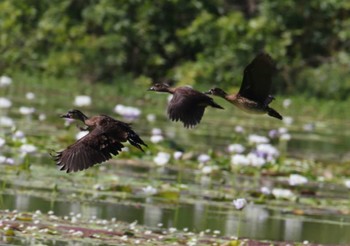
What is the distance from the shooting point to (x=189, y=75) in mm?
22453

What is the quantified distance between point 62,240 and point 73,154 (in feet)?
3.10

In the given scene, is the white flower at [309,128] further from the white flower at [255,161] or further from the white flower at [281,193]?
the white flower at [281,193]

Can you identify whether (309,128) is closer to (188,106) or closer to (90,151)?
(188,106)

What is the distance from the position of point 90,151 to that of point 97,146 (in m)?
0.07

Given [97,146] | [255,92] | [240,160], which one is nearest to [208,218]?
[240,160]

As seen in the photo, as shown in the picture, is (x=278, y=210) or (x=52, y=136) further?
(x=52, y=136)

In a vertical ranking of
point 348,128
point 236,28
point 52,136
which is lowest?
point 52,136

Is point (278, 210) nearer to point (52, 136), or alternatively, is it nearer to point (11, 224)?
point (11, 224)

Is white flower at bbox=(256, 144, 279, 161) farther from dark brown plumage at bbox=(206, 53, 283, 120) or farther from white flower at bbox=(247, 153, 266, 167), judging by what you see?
dark brown plumage at bbox=(206, 53, 283, 120)

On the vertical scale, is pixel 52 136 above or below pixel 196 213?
above

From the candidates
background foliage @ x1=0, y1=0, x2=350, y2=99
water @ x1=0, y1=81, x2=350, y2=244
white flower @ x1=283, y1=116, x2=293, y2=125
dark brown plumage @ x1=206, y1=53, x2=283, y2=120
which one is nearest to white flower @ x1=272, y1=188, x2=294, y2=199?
water @ x1=0, y1=81, x2=350, y2=244

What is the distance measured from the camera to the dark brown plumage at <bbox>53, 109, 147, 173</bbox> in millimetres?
8156

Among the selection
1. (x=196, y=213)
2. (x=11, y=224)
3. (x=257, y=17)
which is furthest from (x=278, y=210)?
(x=257, y=17)

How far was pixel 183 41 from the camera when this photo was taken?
23406 millimetres
